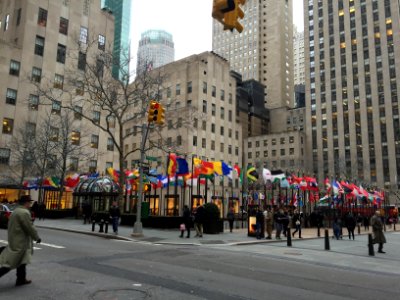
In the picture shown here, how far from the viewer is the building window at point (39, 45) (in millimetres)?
51156

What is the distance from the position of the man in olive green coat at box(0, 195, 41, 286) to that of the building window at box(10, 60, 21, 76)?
1874 inches

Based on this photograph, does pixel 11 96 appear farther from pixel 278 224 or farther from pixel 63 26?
pixel 278 224

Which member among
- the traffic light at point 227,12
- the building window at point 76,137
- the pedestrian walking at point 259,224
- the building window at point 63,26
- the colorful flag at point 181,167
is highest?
the building window at point 63,26

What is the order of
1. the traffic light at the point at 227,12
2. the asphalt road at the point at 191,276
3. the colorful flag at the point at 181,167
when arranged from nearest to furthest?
the asphalt road at the point at 191,276, the traffic light at the point at 227,12, the colorful flag at the point at 181,167

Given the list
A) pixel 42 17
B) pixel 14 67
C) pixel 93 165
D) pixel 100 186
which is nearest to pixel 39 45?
pixel 42 17

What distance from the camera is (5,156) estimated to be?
1829 inches

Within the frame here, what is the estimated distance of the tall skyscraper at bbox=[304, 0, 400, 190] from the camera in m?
104

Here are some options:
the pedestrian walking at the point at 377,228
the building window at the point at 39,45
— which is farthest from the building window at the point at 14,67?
the pedestrian walking at the point at 377,228

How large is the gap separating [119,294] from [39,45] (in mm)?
52160

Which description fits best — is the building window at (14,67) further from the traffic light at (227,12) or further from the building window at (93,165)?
the traffic light at (227,12)

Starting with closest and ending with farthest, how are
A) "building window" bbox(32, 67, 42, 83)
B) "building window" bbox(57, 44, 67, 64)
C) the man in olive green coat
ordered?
the man in olive green coat, "building window" bbox(32, 67, 42, 83), "building window" bbox(57, 44, 67, 64)

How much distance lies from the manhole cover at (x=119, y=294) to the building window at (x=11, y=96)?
47.6m

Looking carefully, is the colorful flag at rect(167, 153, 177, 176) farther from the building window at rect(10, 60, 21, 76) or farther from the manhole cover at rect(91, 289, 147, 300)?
the building window at rect(10, 60, 21, 76)

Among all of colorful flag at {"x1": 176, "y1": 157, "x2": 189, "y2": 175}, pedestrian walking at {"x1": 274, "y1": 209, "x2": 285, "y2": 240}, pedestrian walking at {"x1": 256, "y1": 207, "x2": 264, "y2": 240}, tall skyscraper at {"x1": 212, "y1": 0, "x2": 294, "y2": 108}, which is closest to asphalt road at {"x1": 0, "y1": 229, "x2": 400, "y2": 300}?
pedestrian walking at {"x1": 256, "y1": 207, "x2": 264, "y2": 240}
